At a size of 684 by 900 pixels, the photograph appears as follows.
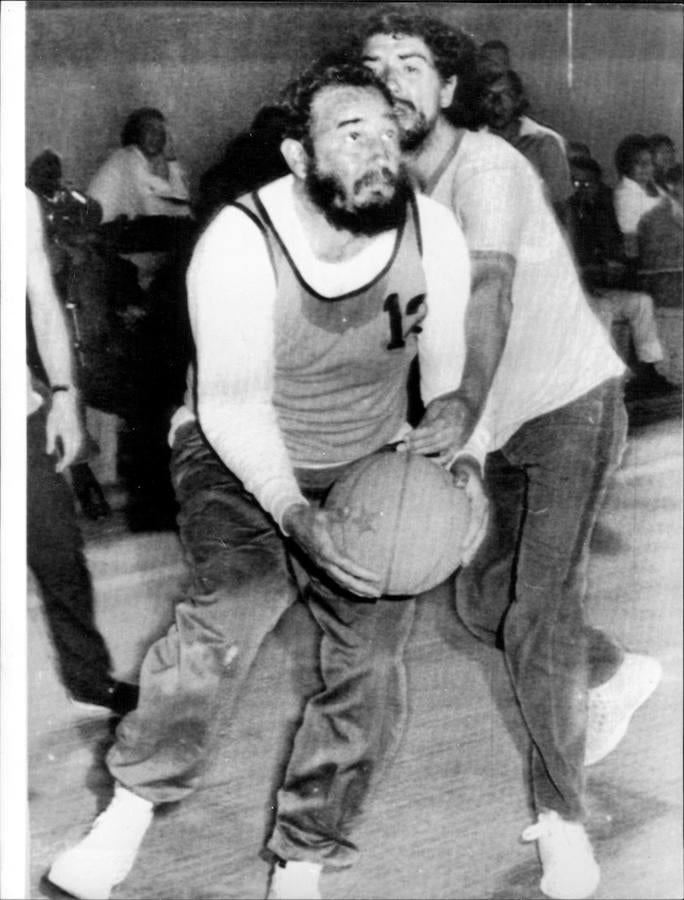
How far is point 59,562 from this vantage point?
284 cm

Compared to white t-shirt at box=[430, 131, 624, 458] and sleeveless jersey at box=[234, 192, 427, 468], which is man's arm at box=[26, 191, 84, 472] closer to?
sleeveless jersey at box=[234, 192, 427, 468]

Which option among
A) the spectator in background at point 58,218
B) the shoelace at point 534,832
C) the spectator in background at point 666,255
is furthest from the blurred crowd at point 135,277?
the shoelace at point 534,832

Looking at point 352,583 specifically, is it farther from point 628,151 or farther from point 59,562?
point 628,151

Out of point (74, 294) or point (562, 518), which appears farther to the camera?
point (562, 518)

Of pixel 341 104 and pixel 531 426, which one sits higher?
pixel 341 104

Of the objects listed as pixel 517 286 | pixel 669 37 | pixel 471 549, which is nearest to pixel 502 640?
pixel 471 549

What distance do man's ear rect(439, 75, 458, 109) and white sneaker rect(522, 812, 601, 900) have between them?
4.94ft

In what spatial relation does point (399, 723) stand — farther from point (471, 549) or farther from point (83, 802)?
point (83, 802)

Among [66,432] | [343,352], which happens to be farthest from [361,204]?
[66,432]

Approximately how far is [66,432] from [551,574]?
105 centimetres

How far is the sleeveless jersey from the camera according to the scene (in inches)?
112

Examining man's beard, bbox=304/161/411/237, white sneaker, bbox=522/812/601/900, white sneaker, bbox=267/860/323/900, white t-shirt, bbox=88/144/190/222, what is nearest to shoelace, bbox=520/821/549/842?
white sneaker, bbox=522/812/601/900

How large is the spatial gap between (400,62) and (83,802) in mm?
1606

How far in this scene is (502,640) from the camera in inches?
120
